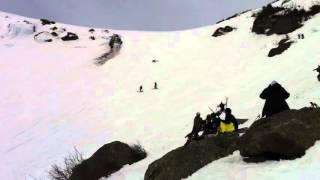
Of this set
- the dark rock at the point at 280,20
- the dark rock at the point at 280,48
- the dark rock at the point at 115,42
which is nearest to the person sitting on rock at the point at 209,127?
the dark rock at the point at 280,48

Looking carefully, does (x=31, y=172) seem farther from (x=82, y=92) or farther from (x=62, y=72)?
(x=62, y=72)

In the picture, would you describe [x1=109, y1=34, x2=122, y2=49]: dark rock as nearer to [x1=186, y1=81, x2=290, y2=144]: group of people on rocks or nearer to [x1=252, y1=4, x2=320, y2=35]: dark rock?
[x1=252, y1=4, x2=320, y2=35]: dark rock

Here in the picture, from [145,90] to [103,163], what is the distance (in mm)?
19139

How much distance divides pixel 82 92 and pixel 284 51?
13562 mm

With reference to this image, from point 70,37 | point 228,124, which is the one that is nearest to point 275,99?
point 228,124

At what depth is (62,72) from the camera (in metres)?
41.7

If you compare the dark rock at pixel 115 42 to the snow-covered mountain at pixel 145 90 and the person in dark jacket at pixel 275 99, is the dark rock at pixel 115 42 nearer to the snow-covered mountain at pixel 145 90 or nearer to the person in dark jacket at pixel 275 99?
the snow-covered mountain at pixel 145 90

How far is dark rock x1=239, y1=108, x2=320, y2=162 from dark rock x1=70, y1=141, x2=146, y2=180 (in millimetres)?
5472

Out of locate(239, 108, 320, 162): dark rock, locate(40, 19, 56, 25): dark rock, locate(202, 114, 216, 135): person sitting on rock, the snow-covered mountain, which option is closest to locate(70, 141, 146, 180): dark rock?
the snow-covered mountain

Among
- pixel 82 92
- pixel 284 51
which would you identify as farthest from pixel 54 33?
pixel 284 51

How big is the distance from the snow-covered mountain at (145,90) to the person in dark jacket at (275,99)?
1922 mm

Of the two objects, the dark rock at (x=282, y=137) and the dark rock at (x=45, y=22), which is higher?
the dark rock at (x=45, y=22)

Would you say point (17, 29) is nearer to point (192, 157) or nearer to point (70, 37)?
point (70, 37)

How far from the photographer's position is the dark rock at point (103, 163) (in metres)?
13.8
